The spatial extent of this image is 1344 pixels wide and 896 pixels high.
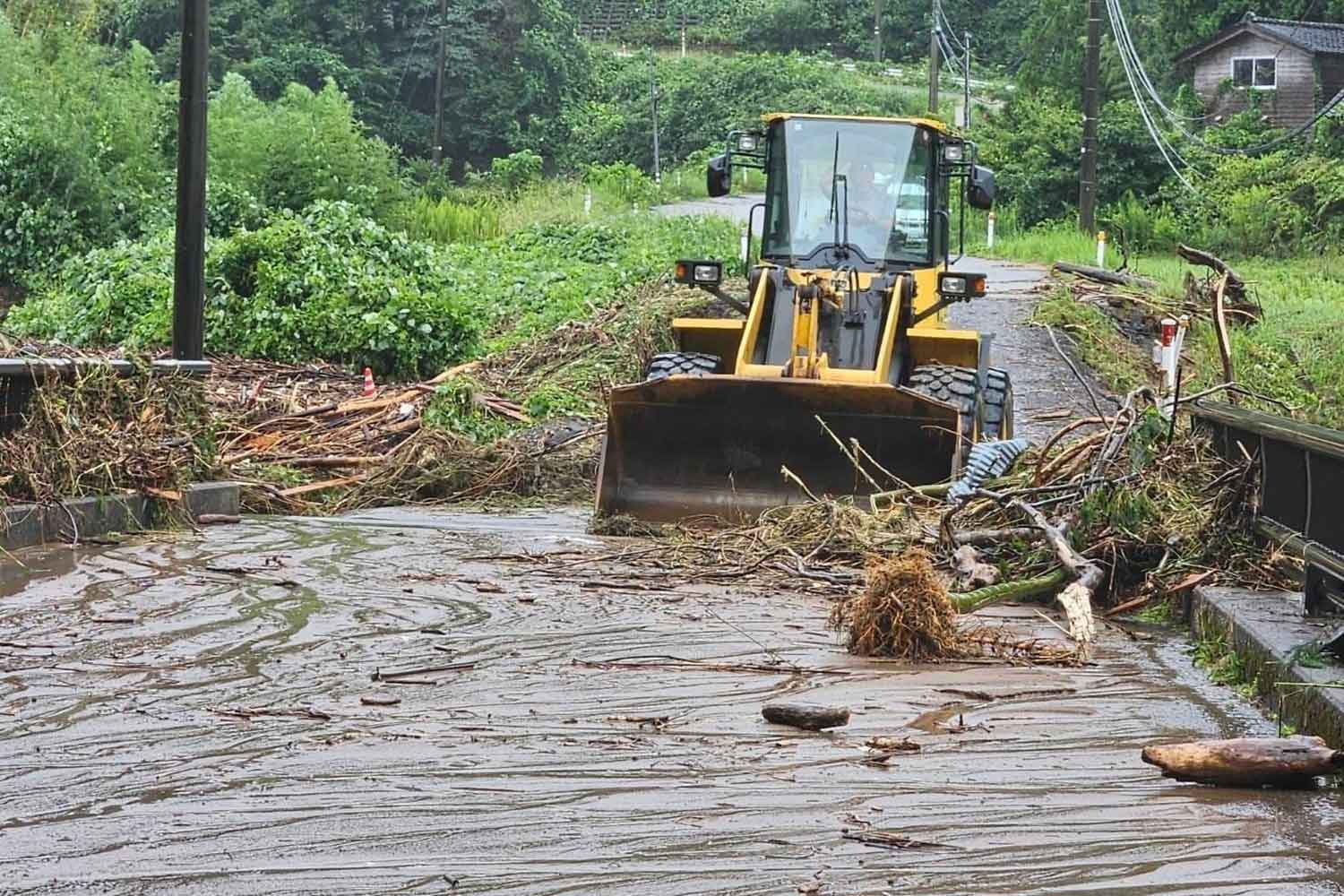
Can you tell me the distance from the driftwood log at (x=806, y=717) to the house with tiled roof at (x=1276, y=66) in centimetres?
5322

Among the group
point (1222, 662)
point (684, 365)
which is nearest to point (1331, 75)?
point (684, 365)

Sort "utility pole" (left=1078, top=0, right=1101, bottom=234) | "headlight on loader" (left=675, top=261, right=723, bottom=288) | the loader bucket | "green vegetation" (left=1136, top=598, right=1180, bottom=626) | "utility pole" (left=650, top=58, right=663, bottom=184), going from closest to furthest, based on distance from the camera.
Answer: "green vegetation" (left=1136, top=598, right=1180, bottom=626) → the loader bucket → "headlight on loader" (left=675, top=261, right=723, bottom=288) → "utility pole" (left=1078, top=0, right=1101, bottom=234) → "utility pole" (left=650, top=58, right=663, bottom=184)

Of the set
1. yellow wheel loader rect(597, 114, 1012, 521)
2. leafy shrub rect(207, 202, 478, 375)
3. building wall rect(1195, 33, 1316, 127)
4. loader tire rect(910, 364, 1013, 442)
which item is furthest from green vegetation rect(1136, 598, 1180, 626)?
building wall rect(1195, 33, 1316, 127)

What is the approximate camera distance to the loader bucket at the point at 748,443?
12.5m

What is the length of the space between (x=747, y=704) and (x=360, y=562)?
433 centimetres

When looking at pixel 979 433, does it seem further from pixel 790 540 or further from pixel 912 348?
pixel 790 540

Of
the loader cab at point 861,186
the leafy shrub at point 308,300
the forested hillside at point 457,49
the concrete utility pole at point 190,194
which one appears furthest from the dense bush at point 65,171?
the forested hillside at point 457,49

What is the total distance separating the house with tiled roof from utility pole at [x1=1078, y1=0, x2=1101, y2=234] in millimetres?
17888

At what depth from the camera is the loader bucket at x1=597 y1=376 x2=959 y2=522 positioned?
40.9ft

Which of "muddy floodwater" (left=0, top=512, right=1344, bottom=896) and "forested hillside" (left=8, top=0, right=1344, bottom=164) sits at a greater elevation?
"forested hillside" (left=8, top=0, right=1344, bottom=164)

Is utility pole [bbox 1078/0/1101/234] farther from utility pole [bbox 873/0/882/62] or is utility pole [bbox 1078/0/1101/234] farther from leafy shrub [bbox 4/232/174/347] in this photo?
utility pole [bbox 873/0/882/62]

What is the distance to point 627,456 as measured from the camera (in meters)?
13.0

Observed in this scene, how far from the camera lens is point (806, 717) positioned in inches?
255

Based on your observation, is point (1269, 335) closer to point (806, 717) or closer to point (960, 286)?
point (960, 286)
